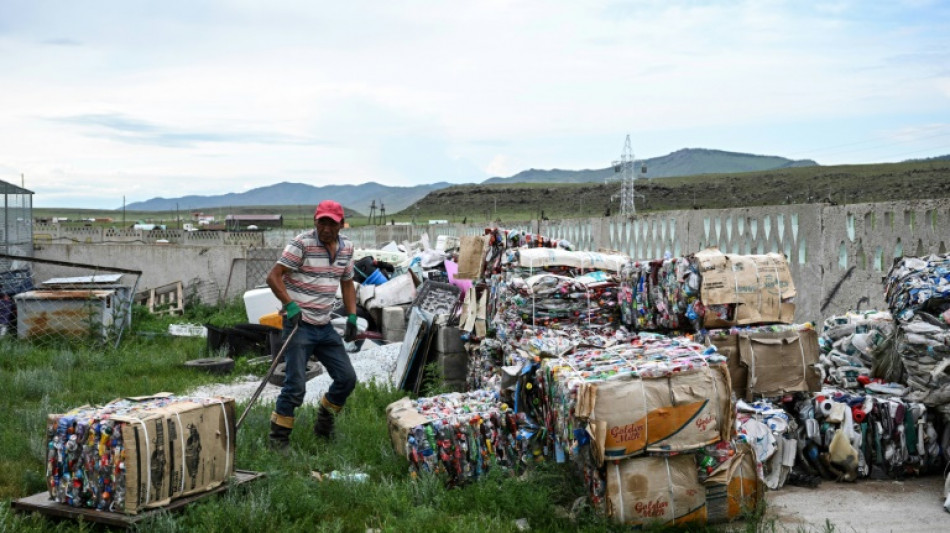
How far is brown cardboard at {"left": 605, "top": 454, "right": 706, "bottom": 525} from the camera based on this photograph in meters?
4.92

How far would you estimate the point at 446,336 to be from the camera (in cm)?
888

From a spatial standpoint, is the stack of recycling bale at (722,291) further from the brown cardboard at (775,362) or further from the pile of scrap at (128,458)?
the pile of scrap at (128,458)

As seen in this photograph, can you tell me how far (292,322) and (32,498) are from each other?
2.29 m

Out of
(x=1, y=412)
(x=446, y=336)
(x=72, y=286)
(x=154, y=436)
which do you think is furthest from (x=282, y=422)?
(x=72, y=286)

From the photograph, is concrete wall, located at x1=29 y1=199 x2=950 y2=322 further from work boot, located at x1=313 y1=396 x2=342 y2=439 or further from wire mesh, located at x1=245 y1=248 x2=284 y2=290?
wire mesh, located at x1=245 y1=248 x2=284 y2=290

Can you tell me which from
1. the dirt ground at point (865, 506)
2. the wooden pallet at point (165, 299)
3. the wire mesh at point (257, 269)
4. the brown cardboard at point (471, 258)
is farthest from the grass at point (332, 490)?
the wire mesh at point (257, 269)

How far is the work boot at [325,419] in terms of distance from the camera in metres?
7.09

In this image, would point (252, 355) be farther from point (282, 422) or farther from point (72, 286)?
point (282, 422)

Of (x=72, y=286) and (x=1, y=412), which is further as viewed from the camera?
(x=72, y=286)

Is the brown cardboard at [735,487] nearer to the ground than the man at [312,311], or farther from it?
nearer to the ground

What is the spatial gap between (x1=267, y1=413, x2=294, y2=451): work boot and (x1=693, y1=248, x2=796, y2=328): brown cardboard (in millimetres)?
3424

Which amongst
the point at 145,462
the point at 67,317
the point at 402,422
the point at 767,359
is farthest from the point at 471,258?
the point at 67,317

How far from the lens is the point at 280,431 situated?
6.81 m

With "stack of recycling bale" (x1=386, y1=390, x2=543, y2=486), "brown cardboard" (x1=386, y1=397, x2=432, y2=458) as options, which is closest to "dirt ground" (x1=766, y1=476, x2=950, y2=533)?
"stack of recycling bale" (x1=386, y1=390, x2=543, y2=486)
